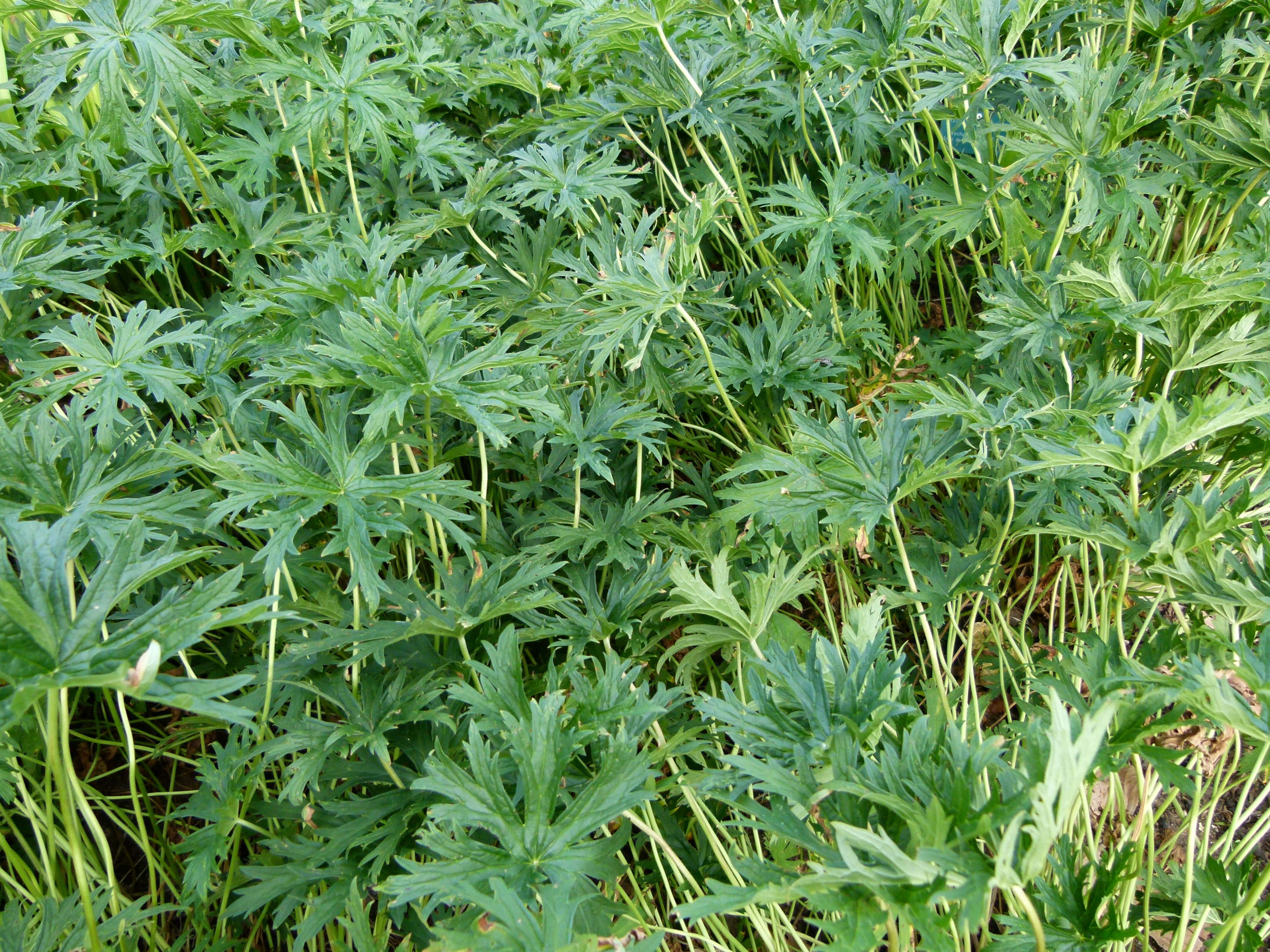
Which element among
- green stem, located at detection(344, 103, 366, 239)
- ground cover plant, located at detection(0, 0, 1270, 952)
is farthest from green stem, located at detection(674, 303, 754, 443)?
green stem, located at detection(344, 103, 366, 239)

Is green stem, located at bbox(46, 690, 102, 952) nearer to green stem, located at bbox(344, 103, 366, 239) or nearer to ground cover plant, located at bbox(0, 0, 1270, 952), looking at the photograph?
ground cover plant, located at bbox(0, 0, 1270, 952)

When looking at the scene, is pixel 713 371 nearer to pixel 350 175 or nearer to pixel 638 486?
pixel 638 486

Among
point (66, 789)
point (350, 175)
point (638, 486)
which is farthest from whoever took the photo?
point (350, 175)

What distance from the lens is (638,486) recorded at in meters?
1.62

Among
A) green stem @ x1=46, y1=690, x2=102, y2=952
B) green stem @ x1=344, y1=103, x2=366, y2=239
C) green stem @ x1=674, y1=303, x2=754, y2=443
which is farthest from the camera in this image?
green stem @ x1=344, y1=103, x2=366, y2=239

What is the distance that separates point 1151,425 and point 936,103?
825 mm

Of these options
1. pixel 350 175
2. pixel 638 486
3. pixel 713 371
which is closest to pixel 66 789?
pixel 638 486

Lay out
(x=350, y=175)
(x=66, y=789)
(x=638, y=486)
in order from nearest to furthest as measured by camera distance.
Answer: (x=66, y=789) < (x=638, y=486) < (x=350, y=175)

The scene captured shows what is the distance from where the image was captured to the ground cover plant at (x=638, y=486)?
3.35 ft

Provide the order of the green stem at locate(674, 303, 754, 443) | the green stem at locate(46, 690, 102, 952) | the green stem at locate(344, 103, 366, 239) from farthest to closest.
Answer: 1. the green stem at locate(344, 103, 366, 239)
2. the green stem at locate(674, 303, 754, 443)
3. the green stem at locate(46, 690, 102, 952)

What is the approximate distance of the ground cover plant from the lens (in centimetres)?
102

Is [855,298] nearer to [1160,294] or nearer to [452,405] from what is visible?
[1160,294]

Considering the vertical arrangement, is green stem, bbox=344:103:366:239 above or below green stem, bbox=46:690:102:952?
above

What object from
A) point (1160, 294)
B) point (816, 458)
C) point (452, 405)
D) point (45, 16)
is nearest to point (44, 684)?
point (452, 405)
